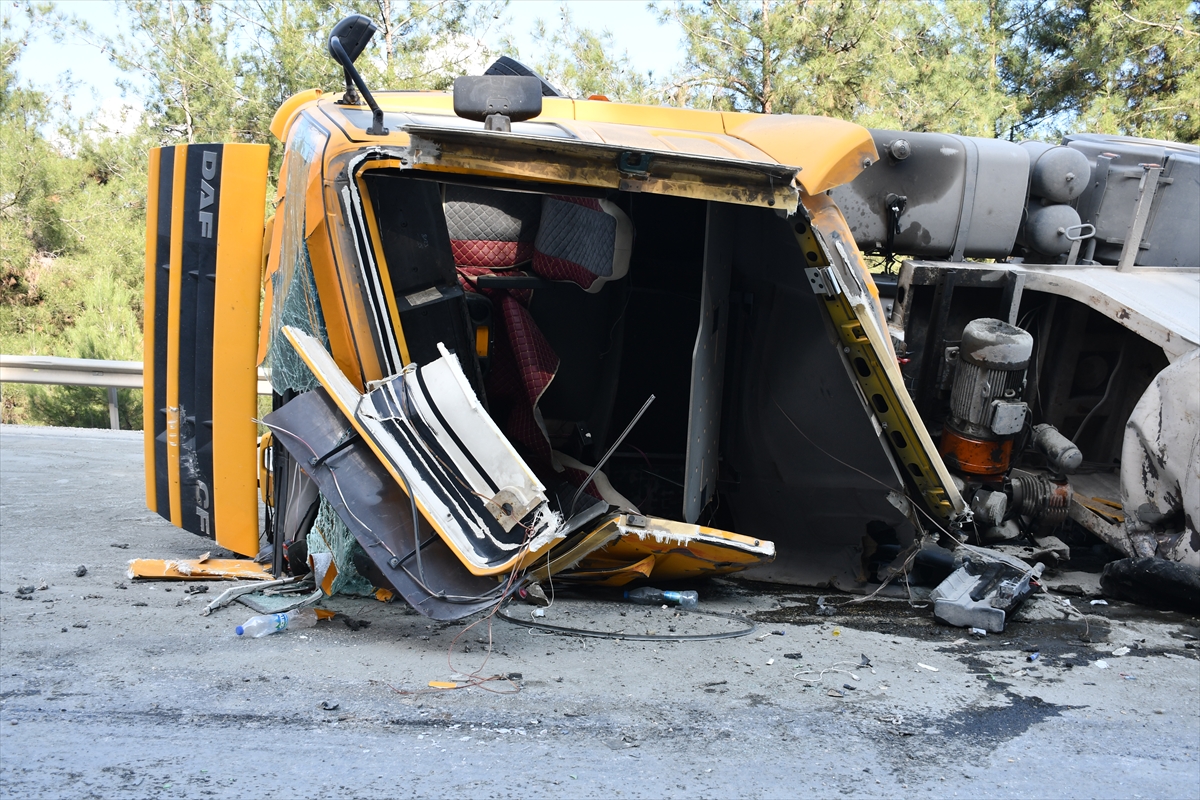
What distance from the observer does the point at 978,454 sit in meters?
→ 4.63

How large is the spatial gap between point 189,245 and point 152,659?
1925 mm

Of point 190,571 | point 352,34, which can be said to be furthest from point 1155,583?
point 190,571

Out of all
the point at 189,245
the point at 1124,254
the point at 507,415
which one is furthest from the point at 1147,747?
the point at 189,245

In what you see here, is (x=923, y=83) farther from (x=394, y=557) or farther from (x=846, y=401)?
(x=394, y=557)

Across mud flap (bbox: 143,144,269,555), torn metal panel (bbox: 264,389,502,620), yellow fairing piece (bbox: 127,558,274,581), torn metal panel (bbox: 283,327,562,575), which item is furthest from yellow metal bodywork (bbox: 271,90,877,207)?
yellow fairing piece (bbox: 127,558,274,581)

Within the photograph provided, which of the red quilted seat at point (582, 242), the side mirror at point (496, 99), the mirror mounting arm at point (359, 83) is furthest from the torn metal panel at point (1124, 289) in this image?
the mirror mounting arm at point (359, 83)

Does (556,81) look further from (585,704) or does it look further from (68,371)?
(585,704)

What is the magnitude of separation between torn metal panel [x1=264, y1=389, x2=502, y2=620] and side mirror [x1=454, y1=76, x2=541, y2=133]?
Answer: 112 centimetres

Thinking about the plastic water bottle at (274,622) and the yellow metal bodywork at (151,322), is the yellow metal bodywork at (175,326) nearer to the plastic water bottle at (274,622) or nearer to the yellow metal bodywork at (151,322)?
the yellow metal bodywork at (151,322)

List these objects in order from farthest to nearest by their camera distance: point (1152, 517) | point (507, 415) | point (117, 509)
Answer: point (117, 509) < point (507, 415) < point (1152, 517)

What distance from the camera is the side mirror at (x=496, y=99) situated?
2988mm

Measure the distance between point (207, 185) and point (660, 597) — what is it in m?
2.64

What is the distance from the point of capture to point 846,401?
427 centimetres

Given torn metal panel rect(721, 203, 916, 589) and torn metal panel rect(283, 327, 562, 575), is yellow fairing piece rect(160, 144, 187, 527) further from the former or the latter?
torn metal panel rect(721, 203, 916, 589)
